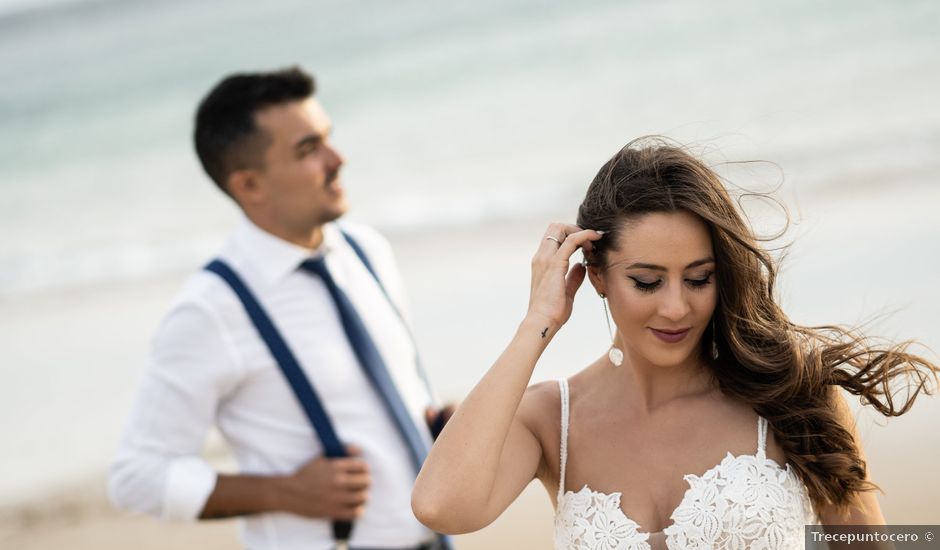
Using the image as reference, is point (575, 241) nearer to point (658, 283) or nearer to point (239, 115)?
point (658, 283)

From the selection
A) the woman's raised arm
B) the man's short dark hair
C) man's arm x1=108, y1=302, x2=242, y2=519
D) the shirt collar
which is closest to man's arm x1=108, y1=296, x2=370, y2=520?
man's arm x1=108, y1=302, x2=242, y2=519

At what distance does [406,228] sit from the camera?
39.5ft

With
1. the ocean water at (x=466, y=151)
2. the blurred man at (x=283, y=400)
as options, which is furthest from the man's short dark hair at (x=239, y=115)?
the ocean water at (x=466, y=151)

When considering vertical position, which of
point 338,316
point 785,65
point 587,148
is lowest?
point 338,316

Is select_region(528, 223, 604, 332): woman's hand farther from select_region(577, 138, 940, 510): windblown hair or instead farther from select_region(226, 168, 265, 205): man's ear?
select_region(226, 168, 265, 205): man's ear

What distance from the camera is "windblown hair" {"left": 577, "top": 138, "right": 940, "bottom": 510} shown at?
2.63 meters

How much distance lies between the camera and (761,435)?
8.87 ft

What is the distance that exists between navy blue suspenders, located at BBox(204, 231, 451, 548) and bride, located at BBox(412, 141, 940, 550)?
92cm

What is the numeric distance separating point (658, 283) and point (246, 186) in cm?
187

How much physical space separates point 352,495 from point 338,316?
0.62m

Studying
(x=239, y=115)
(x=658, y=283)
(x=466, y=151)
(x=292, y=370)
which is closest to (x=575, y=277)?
(x=658, y=283)

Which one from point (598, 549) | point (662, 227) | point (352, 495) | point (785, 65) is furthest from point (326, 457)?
point (785, 65)

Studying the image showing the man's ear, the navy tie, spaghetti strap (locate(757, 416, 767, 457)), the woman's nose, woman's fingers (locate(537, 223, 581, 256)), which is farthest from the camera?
the man's ear

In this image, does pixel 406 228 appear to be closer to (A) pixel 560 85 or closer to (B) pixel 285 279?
(A) pixel 560 85
